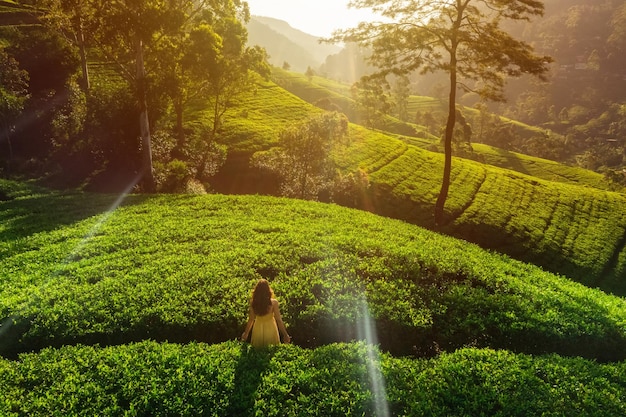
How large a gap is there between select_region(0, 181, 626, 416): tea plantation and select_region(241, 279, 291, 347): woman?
38 centimetres

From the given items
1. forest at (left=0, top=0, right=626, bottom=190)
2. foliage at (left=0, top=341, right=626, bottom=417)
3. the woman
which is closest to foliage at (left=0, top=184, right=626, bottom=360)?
foliage at (left=0, top=341, right=626, bottom=417)

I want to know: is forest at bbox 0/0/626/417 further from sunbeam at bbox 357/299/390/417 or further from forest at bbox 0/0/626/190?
forest at bbox 0/0/626/190

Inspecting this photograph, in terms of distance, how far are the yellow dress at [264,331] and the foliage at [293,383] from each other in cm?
32

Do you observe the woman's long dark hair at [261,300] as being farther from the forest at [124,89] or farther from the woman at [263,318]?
the forest at [124,89]

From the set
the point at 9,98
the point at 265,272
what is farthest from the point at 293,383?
the point at 9,98

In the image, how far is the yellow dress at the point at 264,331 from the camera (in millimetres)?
10930

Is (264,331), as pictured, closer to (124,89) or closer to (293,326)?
(293,326)

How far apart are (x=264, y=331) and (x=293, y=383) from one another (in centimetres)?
189

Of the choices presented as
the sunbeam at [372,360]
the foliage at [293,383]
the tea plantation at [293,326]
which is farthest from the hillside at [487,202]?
the foliage at [293,383]

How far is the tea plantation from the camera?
9219mm

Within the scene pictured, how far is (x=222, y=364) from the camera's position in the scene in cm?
1008

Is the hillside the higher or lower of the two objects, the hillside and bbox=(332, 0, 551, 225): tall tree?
the lower

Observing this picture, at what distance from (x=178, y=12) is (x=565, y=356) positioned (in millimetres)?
30614

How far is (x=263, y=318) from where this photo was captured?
10945mm
